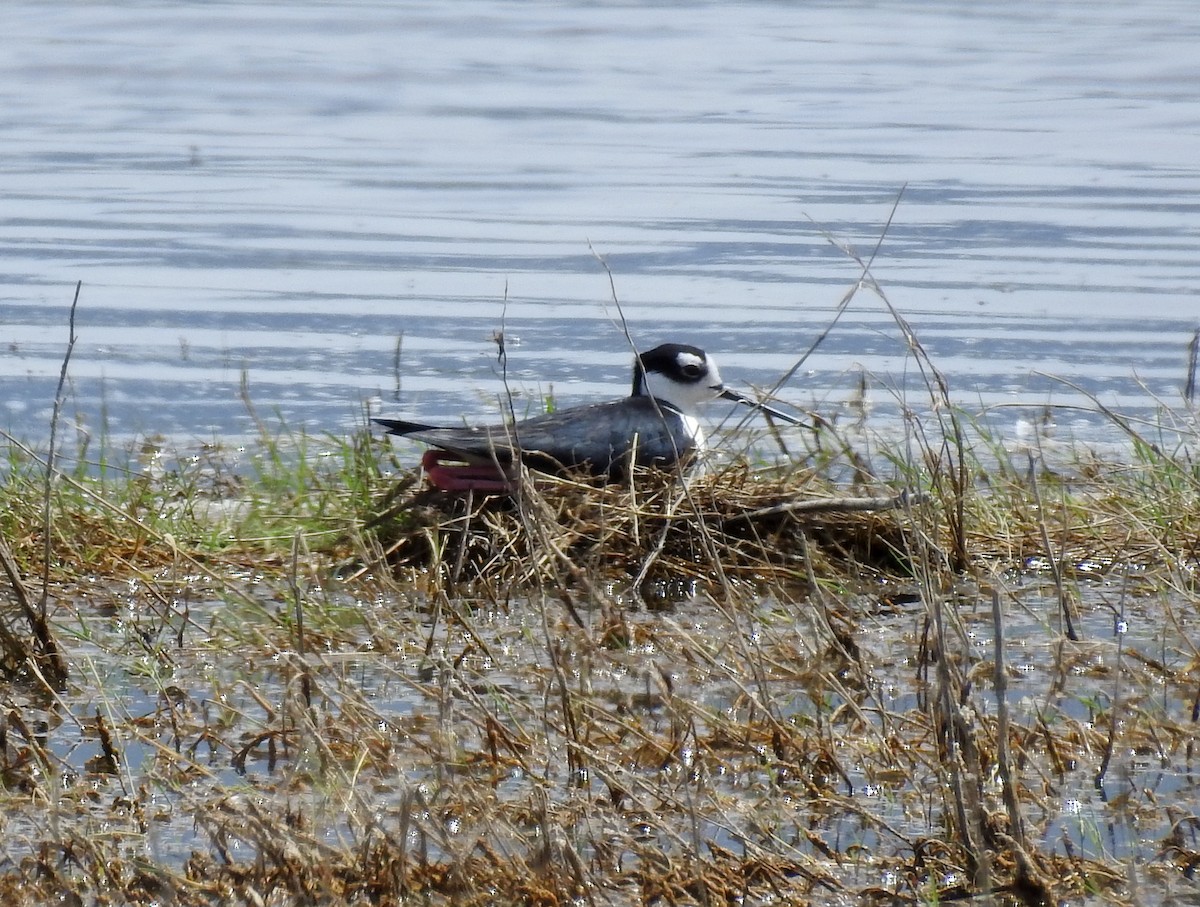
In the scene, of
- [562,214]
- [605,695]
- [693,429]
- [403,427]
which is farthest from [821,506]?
[562,214]

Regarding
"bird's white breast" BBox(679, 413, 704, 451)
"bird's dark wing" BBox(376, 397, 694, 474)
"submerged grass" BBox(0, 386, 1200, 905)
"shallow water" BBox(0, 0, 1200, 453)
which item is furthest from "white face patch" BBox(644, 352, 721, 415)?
"submerged grass" BBox(0, 386, 1200, 905)

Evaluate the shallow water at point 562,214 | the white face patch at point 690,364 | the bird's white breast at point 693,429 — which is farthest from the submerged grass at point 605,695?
the white face patch at point 690,364

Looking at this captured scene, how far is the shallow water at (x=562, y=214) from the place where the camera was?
10227mm

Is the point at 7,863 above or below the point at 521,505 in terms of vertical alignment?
below

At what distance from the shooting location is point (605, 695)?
16.9ft

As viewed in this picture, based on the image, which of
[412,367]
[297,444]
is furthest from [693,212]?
[297,444]

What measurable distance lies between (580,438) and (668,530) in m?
0.56

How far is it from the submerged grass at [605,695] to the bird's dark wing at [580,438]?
0.54 ft

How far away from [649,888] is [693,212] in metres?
10.8

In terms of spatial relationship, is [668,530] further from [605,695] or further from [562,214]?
[562,214]

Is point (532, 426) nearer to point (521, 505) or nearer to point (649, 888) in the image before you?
point (521, 505)

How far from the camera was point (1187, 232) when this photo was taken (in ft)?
44.4

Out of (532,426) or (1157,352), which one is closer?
(532,426)

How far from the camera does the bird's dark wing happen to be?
682 centimetres
